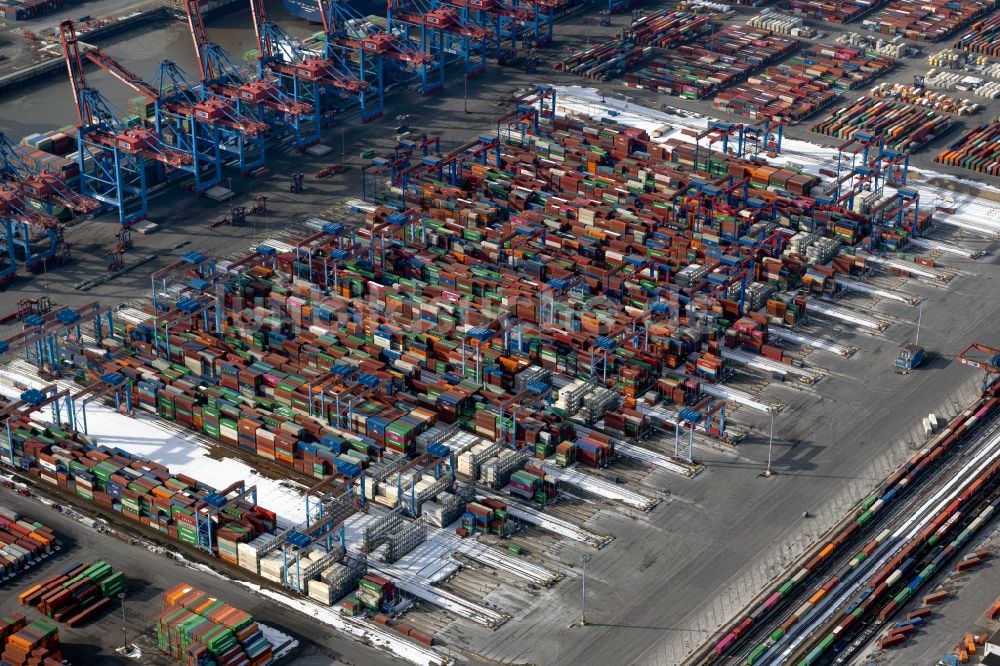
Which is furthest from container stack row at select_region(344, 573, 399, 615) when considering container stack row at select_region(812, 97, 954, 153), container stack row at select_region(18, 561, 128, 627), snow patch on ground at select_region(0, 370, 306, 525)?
container stack row at select_region(812, 97, 954, 153)

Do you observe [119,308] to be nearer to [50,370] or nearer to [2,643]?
[50,370]

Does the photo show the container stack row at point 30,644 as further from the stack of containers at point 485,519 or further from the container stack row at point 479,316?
→ the stack of containers at point 485,519

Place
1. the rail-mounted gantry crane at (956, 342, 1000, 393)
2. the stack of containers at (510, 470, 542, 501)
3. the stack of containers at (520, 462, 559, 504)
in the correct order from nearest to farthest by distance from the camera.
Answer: the stack of containers at (510, 470, 542, 501), the stack of containers at (520, 462, 559, 504), the rail-mounted gantry crane at (956, 342, 1000, 393)

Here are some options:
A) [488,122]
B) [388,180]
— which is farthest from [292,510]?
[488,122]

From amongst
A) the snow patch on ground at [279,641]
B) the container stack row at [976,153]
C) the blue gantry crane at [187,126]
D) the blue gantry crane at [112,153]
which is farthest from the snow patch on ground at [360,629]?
the container stack row at [976,153]

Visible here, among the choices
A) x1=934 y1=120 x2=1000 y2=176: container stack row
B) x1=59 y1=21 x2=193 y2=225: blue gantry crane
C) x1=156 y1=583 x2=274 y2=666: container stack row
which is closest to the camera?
x1=156 y1=583 x2=274 y2=666: container stack row

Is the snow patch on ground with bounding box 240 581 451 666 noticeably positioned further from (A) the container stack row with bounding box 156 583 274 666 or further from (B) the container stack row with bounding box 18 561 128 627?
(B) the container stack row with bounding box 18 561 128 627

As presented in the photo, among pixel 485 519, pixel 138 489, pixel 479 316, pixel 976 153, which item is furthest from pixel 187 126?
pixel 976 153
